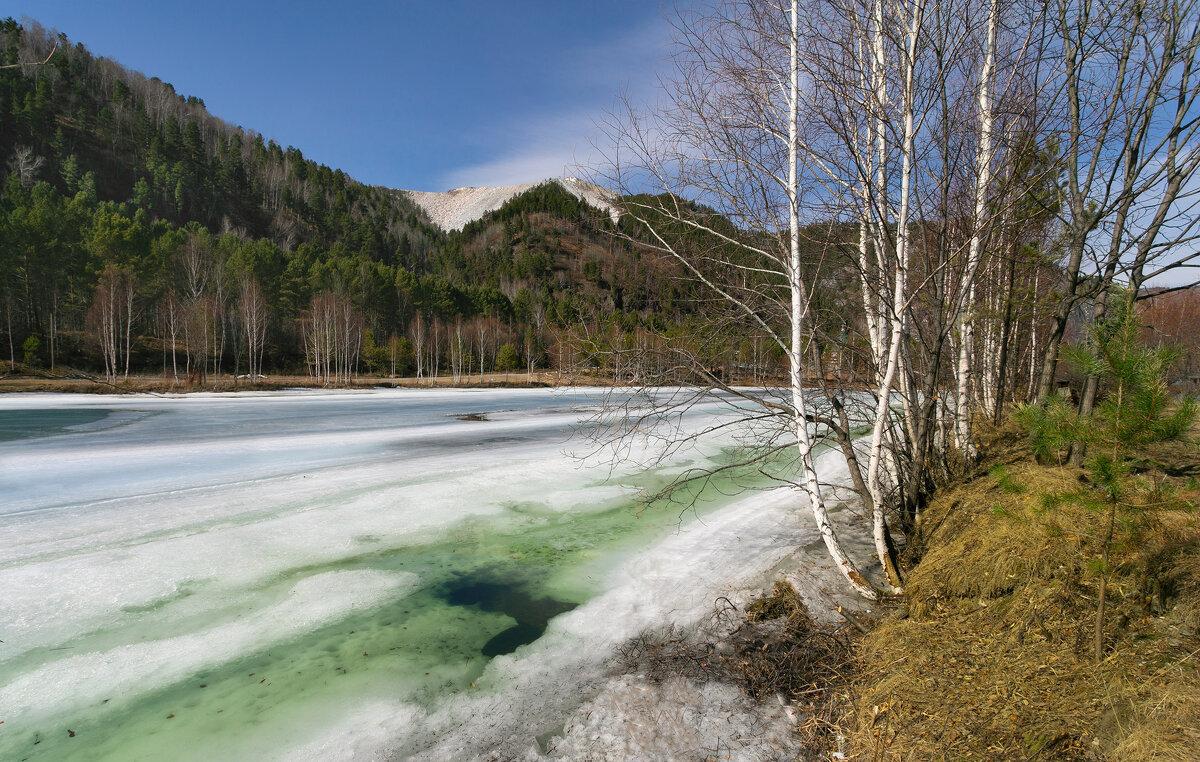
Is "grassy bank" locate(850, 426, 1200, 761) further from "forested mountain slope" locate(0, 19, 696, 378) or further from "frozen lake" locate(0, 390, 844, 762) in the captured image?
"forested mountain slope" locate(0, 19, 696, 378)

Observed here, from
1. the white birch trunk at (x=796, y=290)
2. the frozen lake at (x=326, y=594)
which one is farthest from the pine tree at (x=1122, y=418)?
the frozen lake at (x=326, y=594)

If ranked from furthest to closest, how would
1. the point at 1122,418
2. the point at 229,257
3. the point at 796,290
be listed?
the point at 229,257 → the point at 796,290 → the point at 1122,418

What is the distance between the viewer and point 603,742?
2.97 m

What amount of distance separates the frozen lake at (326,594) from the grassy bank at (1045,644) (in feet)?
5.38

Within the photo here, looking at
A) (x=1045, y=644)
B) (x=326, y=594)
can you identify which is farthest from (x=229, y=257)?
(x=1045, y=644)

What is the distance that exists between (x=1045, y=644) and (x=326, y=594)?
5076 millimetres

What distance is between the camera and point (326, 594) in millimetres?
4848

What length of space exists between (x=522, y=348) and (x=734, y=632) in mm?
72025

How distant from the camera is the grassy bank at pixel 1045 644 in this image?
2336 millimetres

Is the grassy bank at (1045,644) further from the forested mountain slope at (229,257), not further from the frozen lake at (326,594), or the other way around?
the forested mountain slope at (229,257)

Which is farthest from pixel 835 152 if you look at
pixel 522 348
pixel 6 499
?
pixel 522 348

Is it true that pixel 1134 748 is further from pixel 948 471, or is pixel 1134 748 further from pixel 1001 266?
pixel 1001 266

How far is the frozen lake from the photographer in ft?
10.6

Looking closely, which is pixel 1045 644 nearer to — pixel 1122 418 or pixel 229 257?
pixel 1122 418
